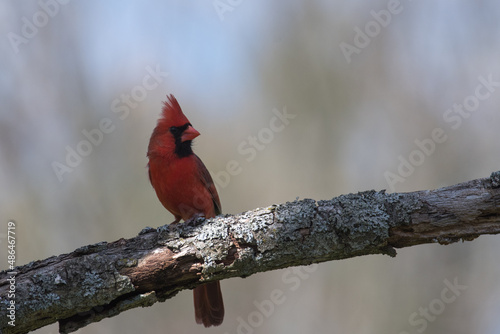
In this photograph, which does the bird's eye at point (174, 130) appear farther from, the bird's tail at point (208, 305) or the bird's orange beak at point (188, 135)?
the bird's tail at point (208, 305)

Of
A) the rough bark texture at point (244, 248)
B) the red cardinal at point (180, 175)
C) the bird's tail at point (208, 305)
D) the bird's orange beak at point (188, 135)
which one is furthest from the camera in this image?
the bird's orange beak at point (188, 135)

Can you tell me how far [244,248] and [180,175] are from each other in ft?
5.29

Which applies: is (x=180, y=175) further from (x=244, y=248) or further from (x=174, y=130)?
(x=244, y=248)

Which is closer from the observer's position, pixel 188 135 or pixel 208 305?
pixel 208 305

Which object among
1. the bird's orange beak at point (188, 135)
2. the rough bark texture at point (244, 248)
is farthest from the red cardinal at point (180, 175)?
the rough bark texture at point (244, 248)

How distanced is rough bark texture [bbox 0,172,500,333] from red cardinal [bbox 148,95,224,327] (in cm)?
133

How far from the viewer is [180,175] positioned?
430 centimetres

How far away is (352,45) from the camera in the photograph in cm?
679

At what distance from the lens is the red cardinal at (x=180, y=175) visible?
428 cm

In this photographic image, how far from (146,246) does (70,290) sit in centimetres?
45

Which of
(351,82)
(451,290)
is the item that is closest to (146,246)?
(451,290)

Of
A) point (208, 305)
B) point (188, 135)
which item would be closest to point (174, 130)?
point (188, 135)

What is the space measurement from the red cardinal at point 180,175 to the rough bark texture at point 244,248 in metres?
1.33

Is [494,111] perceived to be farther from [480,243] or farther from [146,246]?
[146,246]
